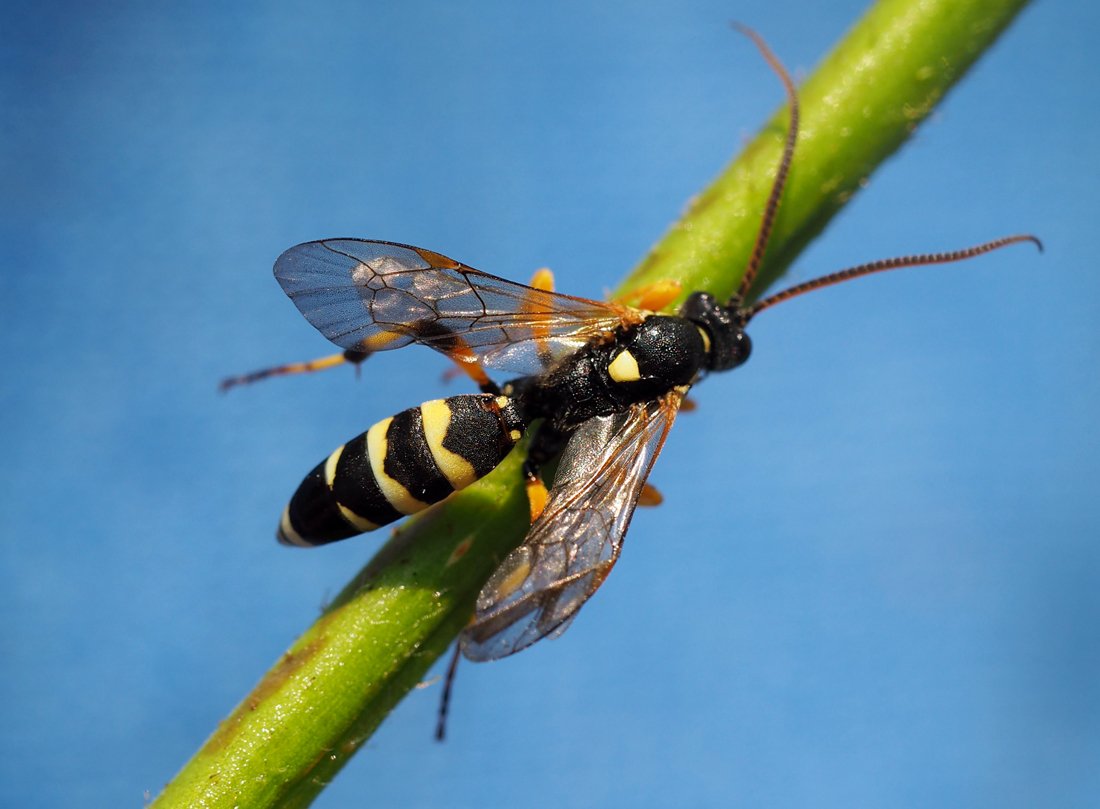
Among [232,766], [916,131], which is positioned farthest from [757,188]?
[232,766]

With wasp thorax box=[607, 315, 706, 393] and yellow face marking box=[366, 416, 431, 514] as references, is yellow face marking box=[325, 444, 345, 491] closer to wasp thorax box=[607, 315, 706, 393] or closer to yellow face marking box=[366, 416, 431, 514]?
yellow face marking box=[366, 416, 431, 514]

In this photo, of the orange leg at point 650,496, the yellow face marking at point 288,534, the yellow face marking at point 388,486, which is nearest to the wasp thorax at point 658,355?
the orange leg at point 650,496

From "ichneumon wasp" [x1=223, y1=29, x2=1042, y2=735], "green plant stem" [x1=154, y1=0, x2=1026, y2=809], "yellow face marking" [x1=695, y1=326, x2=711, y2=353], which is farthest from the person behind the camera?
"yellow face marking" [x1=695, y1=326, x2=711, y2=353]

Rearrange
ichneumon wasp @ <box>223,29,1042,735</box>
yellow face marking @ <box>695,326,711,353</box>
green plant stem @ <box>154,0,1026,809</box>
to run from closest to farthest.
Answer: green plant stem @ <box>154,0,1026,809</box> → ichneumon wasp @ <box>223,29,1042,735</box> → yellow face marking @ <box>695,326,711,353</box>

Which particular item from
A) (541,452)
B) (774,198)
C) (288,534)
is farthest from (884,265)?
(288,534)

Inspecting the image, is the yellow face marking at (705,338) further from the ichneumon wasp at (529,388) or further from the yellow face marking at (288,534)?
the yellow face marking at (288,534)

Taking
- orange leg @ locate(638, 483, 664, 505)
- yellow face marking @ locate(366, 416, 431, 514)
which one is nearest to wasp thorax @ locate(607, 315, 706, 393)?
orange leg @ locate(638, 483, 664, 505)
